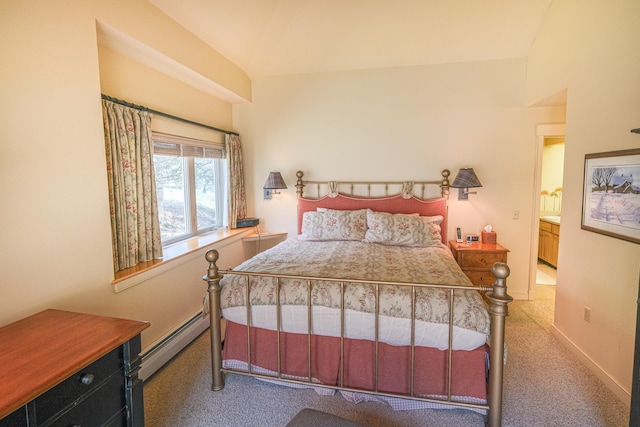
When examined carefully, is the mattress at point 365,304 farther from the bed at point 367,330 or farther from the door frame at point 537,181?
the door frame at point 537,181

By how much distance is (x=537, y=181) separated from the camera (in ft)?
12.8

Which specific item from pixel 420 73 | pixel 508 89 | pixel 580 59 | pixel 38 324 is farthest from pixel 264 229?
pixel 580 59

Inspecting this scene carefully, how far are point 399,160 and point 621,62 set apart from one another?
2.22 meters

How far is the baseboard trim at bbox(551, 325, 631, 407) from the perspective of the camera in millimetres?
2236

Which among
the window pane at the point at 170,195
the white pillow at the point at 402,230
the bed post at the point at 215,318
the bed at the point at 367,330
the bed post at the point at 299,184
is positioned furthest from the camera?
the bed post at the point at 299,184

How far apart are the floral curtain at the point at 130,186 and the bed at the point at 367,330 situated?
81 cm

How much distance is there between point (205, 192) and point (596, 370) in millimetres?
4089

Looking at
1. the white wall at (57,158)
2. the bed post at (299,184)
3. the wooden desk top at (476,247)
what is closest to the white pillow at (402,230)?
the wooden desk top at (476,247)

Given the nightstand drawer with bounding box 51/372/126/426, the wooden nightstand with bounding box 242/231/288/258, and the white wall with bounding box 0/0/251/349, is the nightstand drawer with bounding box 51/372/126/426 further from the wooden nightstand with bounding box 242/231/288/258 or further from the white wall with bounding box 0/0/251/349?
the wooden nightstand with bounding box 242/231/288/258

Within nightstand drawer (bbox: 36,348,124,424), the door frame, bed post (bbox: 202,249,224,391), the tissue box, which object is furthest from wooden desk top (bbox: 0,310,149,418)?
the door frame

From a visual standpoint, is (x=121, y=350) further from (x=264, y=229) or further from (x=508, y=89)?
(x=508, y=89)

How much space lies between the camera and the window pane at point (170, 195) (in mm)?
3311

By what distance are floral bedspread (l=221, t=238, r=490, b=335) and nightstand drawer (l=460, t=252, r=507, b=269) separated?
0.50m

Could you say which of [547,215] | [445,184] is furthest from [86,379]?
[547,215]
